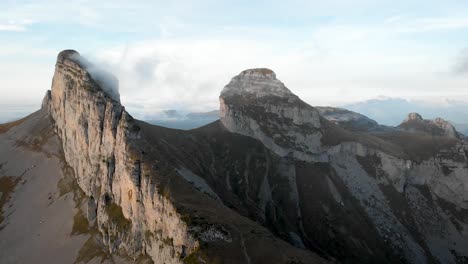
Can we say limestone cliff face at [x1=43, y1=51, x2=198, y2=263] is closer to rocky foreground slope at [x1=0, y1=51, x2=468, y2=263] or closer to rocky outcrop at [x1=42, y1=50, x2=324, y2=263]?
rocky outcrop at [x1=42, y1=50, x2=324, y2=263]

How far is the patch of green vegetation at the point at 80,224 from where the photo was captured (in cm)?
13075

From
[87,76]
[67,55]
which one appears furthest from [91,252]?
[67,55]

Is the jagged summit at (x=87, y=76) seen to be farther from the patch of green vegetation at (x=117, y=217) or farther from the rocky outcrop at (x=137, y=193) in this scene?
the patch of green vegetation at (x=117, y=217)

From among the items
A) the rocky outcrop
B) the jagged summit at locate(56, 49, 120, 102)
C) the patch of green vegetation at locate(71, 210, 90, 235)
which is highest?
the jagged summit at locate(56, 49, 120, 102)

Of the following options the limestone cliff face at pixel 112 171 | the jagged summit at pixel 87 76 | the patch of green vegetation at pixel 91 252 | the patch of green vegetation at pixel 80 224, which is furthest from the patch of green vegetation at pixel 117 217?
the jagged summit at pixel 87 76

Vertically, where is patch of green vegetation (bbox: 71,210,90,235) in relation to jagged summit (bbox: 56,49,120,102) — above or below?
below

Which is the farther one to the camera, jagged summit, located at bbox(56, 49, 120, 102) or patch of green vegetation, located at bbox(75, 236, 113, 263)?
jagged summit, located at bbox(56, 49, 120, 102)

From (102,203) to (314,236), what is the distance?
262 feet

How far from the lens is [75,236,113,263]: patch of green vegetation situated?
118 meters

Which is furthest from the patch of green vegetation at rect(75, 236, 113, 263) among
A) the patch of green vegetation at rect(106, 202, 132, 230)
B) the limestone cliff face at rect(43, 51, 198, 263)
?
the patch of green vegetation at rect(106, 202, 132, 230)

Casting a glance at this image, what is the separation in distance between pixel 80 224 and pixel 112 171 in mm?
17989

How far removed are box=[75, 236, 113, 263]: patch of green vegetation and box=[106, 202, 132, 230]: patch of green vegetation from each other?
24.9ft

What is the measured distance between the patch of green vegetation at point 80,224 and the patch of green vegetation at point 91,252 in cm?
→ 548

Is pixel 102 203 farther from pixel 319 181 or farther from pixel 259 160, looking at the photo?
pixel 319 181
